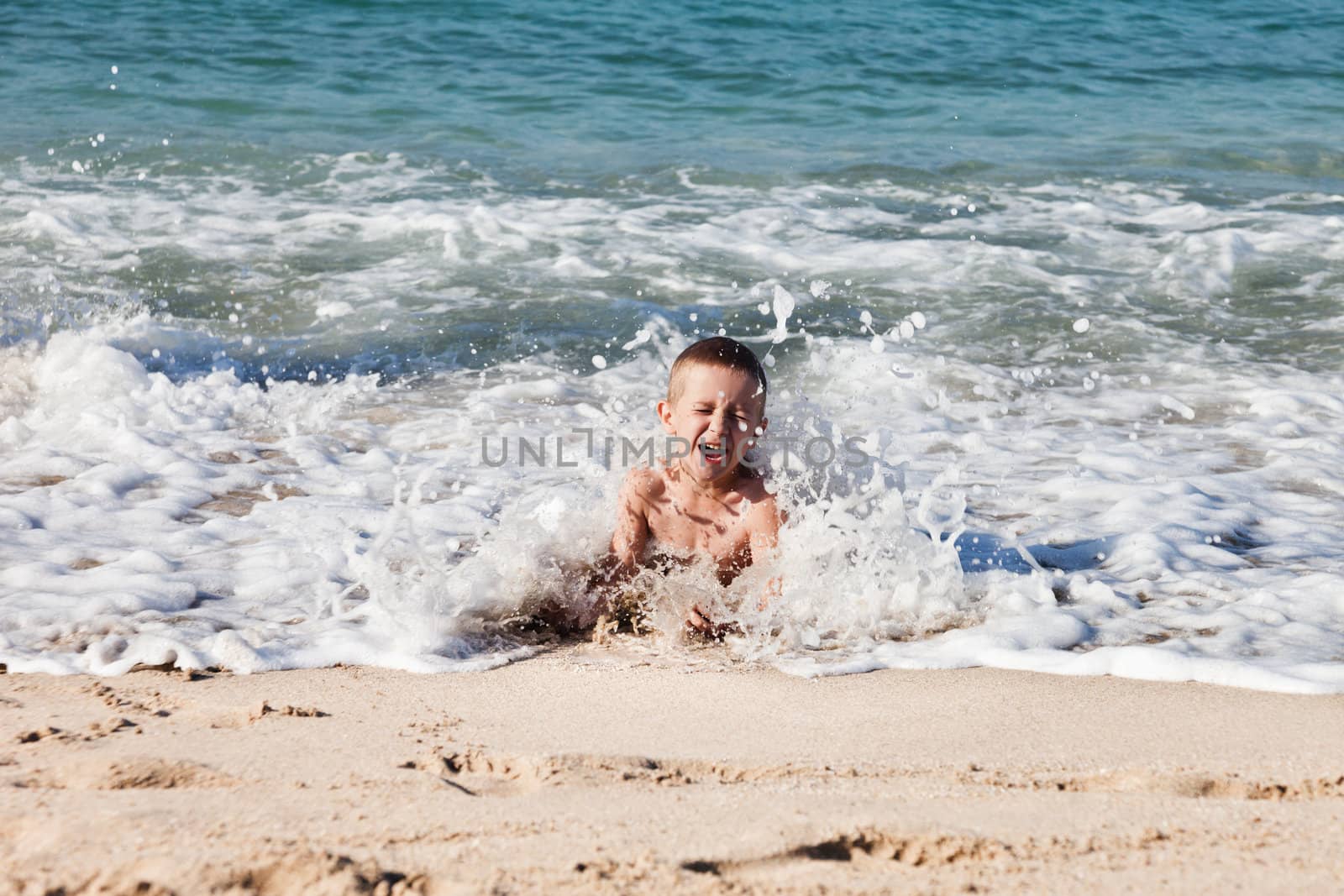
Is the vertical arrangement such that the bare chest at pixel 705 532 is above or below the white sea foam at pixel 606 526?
above

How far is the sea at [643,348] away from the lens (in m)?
3.56

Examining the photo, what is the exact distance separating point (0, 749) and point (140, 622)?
87cm

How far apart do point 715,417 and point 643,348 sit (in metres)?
2.90

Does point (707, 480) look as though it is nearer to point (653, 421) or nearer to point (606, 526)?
point (606, 526)

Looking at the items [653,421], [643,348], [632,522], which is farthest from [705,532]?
[643,348]

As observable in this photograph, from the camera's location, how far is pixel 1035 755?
2611mm

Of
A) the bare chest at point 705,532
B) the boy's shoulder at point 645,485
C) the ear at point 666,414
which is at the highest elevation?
the ear at point 666,414

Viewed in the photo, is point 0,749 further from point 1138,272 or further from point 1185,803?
point 1138,272

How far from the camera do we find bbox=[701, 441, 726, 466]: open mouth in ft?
12.2

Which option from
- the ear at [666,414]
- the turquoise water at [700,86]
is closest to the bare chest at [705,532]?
the ear at [666,414]

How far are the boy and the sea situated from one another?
4.8 inches

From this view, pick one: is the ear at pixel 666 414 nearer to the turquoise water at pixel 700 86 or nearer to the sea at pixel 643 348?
the sea at pixel 643 348

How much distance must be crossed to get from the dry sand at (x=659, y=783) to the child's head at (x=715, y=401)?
71 cm

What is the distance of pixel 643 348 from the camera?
654 centimetres
